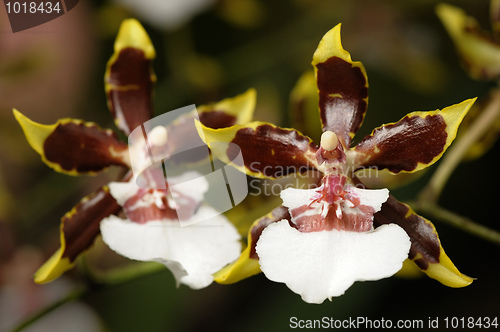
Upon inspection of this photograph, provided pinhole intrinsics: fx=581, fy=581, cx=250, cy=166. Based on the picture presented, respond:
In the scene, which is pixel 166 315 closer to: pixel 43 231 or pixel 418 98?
pixel 43 231

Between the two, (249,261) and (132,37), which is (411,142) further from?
(132,37)

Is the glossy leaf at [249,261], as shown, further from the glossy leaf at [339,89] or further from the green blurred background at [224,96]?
the green blurred background at [224,96]

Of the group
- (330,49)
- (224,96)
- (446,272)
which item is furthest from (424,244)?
(224,96)

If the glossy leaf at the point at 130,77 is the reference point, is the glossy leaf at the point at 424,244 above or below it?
below

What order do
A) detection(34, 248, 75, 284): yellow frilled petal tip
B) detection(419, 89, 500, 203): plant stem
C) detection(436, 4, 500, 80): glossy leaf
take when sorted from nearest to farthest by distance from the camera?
detection(34, 248, 75, 284): yellow frilled petal tip < detection(419, 89, 500, 203): plant stem < detection(436, 4, 500, 80): glossy leaf

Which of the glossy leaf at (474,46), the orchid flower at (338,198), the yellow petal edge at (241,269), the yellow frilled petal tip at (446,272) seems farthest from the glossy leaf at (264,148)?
the glossy leaf at (474,46)

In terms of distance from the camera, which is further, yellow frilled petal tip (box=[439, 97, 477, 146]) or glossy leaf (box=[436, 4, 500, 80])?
glossy leaf (box=[436, 4, 500, 80])

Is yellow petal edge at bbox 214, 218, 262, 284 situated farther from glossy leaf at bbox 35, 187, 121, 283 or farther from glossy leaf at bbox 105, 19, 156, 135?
glossy leaf at bbox 105, 19, 156, 135

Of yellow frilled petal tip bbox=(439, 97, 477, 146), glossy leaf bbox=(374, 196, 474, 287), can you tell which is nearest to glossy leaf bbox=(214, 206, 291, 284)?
glossy leaf bbox=(374, 196, 474, 287)

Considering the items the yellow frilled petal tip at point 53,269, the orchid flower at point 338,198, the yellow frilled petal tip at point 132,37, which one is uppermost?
the yellow frilled petal tip at point 132,37
